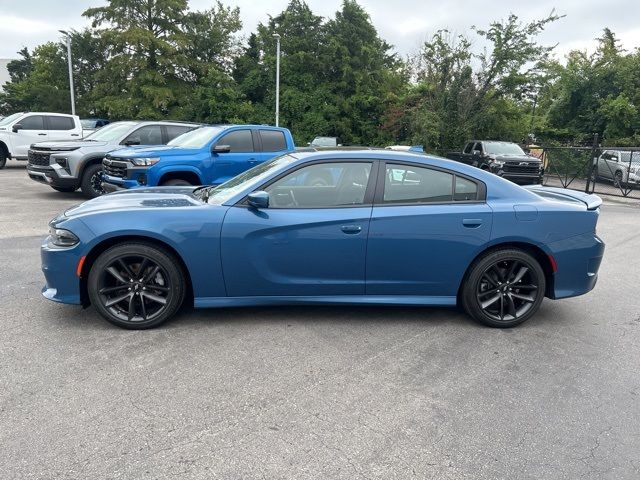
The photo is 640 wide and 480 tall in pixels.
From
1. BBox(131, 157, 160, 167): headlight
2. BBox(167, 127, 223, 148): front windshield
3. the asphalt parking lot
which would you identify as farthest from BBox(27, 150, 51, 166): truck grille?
the asphalt parking lot

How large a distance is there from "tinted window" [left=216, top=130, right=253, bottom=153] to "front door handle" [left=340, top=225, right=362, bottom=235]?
561 cm

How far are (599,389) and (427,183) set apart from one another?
2056mm

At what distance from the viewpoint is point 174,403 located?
300 centimetres

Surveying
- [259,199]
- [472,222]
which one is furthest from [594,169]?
[259,199]

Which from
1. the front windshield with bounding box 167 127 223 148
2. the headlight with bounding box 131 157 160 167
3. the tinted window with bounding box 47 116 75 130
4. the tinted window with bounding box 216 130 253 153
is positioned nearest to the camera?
the headlight with bounding box 131 157 160 167

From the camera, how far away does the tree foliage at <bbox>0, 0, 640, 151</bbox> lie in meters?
24.9

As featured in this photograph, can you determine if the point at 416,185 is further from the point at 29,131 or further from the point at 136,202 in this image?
the point at 29,131

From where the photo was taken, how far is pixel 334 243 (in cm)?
406

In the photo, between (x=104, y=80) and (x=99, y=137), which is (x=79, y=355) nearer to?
(x=99, y=137)

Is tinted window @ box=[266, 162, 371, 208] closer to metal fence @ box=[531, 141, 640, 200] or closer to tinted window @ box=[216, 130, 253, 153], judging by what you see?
tinted window @ box=[216, 130, 253, 153]

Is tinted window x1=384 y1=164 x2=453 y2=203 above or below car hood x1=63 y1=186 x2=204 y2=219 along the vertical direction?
above

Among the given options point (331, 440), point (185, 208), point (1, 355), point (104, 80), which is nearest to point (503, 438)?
point (331, 440)

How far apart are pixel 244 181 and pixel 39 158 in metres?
8.70

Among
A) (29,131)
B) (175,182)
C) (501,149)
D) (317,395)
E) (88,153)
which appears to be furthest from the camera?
(501,149)
